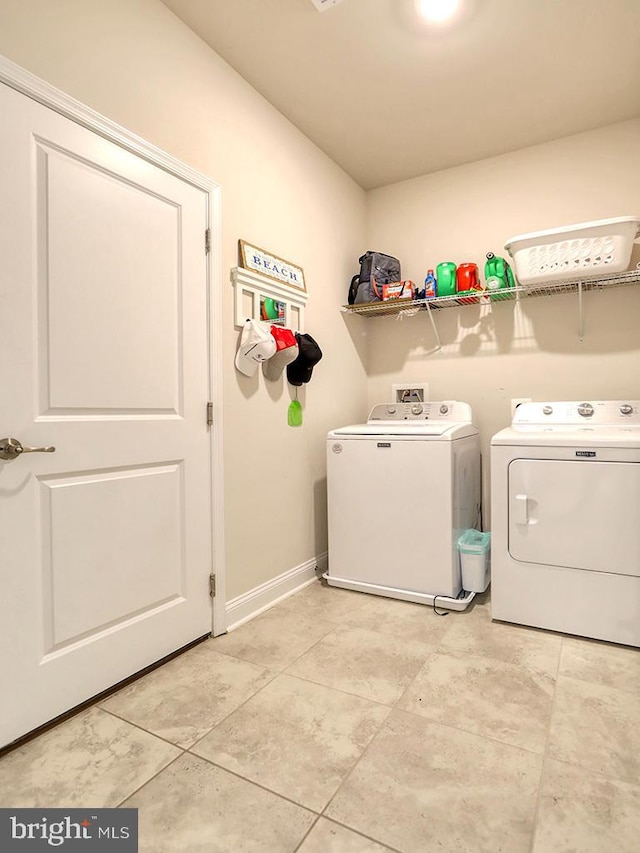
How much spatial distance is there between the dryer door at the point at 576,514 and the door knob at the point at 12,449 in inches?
72.5

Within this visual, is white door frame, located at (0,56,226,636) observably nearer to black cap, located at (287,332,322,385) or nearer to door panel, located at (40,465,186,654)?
door panel, located at (40,465,186,654)

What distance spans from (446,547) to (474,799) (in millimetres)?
1226

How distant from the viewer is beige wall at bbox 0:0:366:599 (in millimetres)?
1596

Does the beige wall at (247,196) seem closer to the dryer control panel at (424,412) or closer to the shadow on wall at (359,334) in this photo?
the shadow on wall at (359,334)

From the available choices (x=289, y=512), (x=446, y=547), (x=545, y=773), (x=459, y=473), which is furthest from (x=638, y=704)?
(x=289, y=512)

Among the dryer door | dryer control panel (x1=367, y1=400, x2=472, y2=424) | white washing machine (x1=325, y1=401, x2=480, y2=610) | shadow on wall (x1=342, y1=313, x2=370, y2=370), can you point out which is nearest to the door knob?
white washing machine (x1=325, y1=401, x2=480, y2=610)

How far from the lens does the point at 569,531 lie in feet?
6.68

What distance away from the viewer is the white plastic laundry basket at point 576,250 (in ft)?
7.73

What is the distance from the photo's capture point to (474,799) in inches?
46.7

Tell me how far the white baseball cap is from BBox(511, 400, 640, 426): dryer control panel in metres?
1.41

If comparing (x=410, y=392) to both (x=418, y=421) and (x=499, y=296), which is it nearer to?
(x=418, y=421)

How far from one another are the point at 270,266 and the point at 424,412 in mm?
1283

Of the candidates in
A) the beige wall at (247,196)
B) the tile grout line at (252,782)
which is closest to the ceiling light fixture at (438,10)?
the beige wall at (247,196)

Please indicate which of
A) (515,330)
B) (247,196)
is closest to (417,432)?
(515,330)
